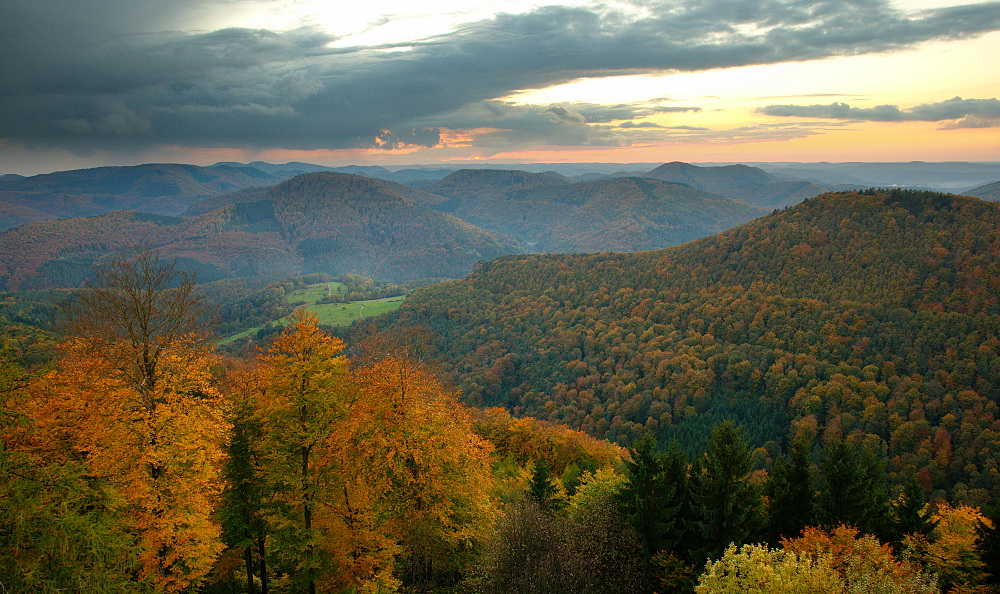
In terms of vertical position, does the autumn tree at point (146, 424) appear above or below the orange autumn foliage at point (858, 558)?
above

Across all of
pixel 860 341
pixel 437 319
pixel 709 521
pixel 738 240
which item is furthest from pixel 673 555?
pixel 738 240

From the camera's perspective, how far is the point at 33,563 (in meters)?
10.4

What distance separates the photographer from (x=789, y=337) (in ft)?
392

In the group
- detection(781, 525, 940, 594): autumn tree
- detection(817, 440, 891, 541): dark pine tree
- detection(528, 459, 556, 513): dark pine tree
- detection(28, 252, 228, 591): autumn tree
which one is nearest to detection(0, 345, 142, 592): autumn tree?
detection(28, 252, 228, 591): autumn tree

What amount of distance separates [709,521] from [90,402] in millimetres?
29276

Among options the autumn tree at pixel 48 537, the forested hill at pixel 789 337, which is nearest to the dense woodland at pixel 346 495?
the autumn tree at pixel 48 537

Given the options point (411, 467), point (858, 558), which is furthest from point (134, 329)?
point (858, 558)

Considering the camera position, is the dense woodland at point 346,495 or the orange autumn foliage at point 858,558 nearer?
the dense woodland at point 346,495

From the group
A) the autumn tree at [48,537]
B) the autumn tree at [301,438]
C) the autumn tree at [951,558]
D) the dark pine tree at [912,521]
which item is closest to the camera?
the autumn tree at [48,537]

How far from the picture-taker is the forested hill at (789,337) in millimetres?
88438

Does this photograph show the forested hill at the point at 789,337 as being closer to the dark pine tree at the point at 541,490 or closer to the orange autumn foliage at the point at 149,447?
the dark pine tree at the point at 541,490

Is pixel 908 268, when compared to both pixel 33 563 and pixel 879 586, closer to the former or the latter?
pixel 879 586

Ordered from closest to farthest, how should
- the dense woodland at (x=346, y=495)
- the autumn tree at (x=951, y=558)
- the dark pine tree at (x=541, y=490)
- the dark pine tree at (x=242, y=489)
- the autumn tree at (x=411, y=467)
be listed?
1. the dense woodland at (x=346, y=495)
2. the autumn tree at (x=951, y=558)
3. the autumn tree at (x=411, y=467)
4. the dark pine tree at (x=242, y=489)
5. the dark pine tree at (x=541, y=490)

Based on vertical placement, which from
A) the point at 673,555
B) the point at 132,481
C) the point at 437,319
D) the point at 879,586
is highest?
the point at 132,481
